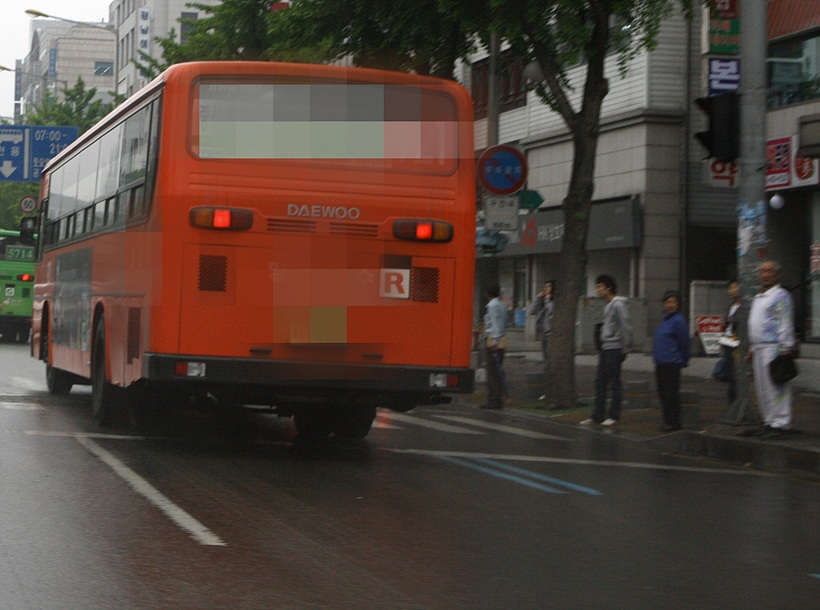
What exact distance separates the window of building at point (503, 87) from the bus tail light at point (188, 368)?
26.0 meters

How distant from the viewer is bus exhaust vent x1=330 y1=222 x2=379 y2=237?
1108 cm

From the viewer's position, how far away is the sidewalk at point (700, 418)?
13.1 meters

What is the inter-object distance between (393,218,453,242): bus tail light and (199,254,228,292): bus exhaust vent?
4.73 feet

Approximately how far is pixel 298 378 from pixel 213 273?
3.56 feet

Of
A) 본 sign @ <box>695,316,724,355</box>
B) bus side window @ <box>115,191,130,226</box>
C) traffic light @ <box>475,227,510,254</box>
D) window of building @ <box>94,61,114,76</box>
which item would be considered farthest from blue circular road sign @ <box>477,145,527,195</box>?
window of building @ <box>94,61,114,76</box>

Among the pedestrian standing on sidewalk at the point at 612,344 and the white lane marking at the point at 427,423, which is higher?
the pedestrian standing on sidewalk at the point at 612,344

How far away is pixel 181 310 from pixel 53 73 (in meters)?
147

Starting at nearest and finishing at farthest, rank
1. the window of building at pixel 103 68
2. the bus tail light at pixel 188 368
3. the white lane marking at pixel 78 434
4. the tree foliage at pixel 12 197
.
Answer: the bus tail light at pixel 188 368 → the white lane marking at pixel 78 434 → the tree foliage at pixel 12 197 → the window of building at pixel 103 68

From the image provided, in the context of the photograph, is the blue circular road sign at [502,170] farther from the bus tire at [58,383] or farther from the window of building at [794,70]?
the window of building at [794,70]

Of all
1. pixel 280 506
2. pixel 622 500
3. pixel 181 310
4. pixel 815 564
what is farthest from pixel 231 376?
pixel 815 564

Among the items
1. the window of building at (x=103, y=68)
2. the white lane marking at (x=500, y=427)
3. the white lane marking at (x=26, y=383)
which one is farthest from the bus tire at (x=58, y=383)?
the window of building at (x=103, y=68)

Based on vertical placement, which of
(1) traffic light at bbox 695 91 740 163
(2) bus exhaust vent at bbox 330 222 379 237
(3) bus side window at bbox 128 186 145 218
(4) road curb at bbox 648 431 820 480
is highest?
(1) traffic light at bbox 695 91 740 163

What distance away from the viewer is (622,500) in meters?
9.65

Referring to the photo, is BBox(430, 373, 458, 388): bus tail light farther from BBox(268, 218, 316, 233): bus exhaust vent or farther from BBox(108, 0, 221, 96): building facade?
BBox(108, 0, 221, 96): building facade
